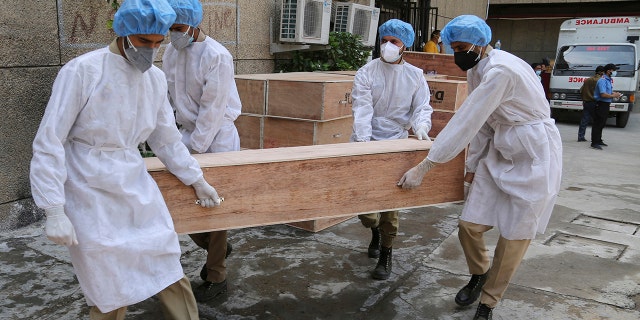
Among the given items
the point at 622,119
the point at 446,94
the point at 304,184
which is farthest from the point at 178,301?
the point at 622,119

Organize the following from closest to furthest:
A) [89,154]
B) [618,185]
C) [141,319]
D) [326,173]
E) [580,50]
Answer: [89,154] < [326,173] < [141,319] < [618,185] < [580,50]

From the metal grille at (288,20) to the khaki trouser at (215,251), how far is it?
4376 millimetres

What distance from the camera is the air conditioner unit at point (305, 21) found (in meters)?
7.13

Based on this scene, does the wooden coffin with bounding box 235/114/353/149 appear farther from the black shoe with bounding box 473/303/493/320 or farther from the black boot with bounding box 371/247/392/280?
the black shoe with bounding box 473/303/493/320

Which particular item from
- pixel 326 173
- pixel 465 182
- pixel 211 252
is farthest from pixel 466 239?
pixel 211 252

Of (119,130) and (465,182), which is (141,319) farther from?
(465,182)

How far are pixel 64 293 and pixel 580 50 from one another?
13809 mm

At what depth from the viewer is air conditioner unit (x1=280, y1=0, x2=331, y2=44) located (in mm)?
7129

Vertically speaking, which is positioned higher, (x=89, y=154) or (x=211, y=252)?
(x=89, y=154)

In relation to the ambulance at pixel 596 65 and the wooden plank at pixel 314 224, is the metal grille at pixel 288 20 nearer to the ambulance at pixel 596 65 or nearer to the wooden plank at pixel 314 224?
the wooden plank at pixel 314 224

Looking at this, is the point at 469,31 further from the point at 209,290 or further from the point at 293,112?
the point at 209,290

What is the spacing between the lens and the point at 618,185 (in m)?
7.31

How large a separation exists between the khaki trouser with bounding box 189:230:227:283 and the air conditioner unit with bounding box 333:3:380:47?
5582 millimetres

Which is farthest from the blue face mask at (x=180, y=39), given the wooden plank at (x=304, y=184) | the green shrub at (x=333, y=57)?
the green shrub at (x=333, y=57)
